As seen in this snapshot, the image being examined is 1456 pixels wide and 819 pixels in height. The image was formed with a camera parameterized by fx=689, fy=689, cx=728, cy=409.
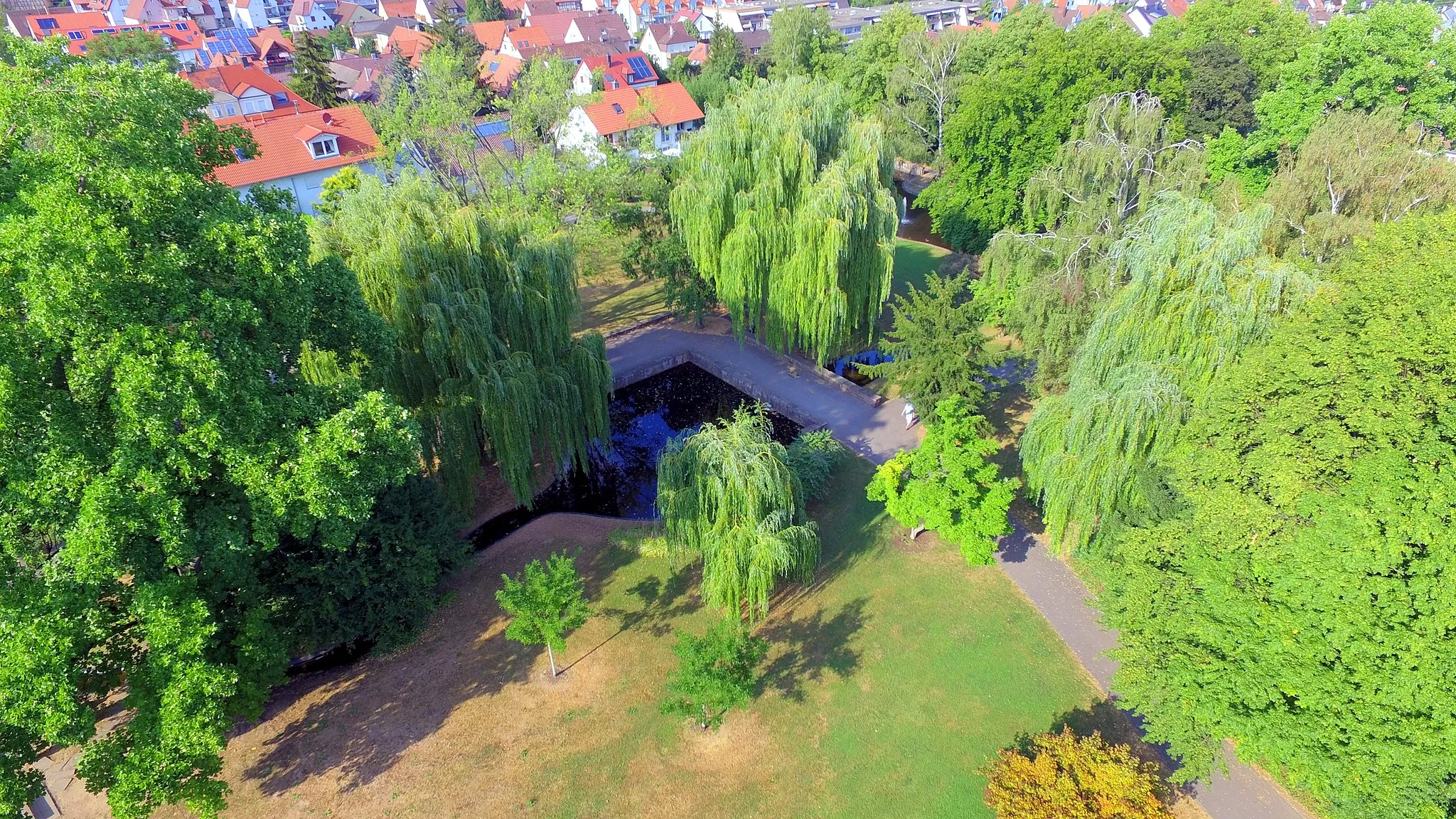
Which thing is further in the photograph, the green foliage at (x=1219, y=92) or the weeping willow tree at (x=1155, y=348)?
the green foliage at (x=1219, y=92)

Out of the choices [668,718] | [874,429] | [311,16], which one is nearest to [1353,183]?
[874,429]

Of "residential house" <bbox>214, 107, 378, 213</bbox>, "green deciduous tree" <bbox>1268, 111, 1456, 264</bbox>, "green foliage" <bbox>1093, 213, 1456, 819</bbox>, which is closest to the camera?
"green foliage" <bbox>1093, 213, 1456, 819</bbox>

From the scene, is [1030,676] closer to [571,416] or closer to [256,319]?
[571,416]

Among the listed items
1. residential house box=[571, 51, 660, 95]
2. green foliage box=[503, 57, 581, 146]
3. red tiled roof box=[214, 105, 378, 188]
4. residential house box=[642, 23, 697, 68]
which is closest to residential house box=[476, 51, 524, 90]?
residential house box=[571, 51, 660, 95]

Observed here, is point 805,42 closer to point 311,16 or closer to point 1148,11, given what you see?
point 1148,11

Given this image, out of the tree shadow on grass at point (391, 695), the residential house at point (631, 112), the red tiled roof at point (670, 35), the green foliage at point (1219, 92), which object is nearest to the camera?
the tree shadow on grass at point (391, 695)

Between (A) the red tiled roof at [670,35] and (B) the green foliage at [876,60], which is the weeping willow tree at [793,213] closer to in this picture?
(B) the green foliage at [876,60]

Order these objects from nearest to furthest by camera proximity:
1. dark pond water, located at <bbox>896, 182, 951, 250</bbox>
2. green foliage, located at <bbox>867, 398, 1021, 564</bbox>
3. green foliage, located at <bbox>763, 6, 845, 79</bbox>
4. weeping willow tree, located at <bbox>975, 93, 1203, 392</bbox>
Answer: green foliage, located at <bbox>867, 398, 1021, 564</bbox> → weeping willow tree, located at <bbox>975, 93, 1203, 392</bbox> → dark pond water, located at <bbox>896, 182, 951, 250</bbox> → green foliage, located at <bbox>763, 6, 845, 79</bbox>

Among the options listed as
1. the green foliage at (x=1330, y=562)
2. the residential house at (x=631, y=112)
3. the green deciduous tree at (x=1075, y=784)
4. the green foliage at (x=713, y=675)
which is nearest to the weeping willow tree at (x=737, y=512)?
the green foliage at (x=713, y=675)

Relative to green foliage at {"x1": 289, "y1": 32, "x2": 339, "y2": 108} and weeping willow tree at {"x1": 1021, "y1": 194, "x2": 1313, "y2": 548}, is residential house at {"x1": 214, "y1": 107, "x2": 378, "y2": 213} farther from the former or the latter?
weeping willow tree at {"x1": 1021, "y1": 194, "x2": 1313, "y2": 548}
